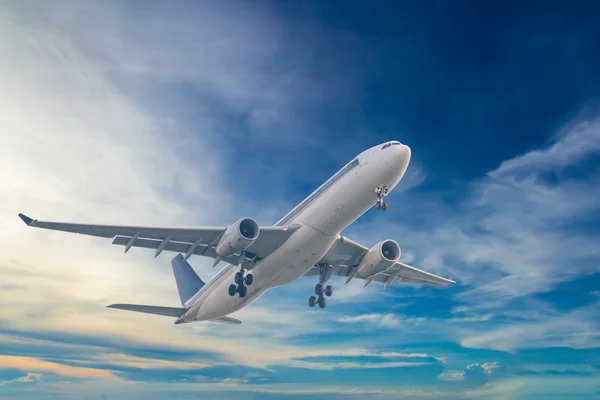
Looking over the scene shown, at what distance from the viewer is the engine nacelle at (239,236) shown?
96.6 feet

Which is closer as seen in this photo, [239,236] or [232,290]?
[239,236]

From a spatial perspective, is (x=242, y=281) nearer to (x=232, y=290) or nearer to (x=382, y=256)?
(x=232, y=290)

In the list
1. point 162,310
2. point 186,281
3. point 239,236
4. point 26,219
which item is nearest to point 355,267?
point 239,236

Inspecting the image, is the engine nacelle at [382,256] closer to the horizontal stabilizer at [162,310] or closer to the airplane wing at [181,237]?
the airplane wing at [181,237]

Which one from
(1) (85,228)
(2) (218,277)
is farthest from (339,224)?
(1) (85,228)

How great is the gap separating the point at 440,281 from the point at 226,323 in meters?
19.6

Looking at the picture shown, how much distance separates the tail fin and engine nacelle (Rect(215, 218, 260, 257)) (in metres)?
15.4

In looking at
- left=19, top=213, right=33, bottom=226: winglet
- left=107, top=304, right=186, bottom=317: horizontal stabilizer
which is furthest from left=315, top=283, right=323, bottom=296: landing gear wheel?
left=19, top=213, right=33, bottom=226: winglet

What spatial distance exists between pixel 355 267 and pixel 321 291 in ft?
10.7

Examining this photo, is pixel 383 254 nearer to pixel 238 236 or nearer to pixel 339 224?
pixel 339 224

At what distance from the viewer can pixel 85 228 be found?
29.3 meters

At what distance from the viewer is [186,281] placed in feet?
148

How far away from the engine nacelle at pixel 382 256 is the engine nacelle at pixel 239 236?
10445 millimetres

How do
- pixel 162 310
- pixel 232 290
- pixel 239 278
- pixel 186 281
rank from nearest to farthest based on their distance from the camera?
pixel 239 278 < pixel 232 290 < pixel 162 310 < pixel 186 281
